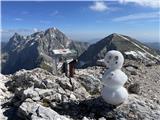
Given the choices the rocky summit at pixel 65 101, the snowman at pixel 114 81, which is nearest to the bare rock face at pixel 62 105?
the rocky summit at pixel 65 101

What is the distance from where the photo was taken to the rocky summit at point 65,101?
19375 mm

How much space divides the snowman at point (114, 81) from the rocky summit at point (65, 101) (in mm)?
671

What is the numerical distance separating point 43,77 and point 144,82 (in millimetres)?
9212

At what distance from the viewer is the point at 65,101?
68.9 ft

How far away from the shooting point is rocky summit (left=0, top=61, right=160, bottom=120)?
1938cm

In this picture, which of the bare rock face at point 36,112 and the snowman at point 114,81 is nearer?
the bare rock face at point 36,112

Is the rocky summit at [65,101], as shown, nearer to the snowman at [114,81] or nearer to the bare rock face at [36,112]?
the bare rock face at [36,112]

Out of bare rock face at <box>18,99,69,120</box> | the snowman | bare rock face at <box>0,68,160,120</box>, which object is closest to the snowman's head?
the snowman

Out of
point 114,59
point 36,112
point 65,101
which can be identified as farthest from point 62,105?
point 114,59

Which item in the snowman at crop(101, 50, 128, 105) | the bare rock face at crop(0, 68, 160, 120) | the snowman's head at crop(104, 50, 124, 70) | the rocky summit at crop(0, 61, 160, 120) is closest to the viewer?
the bare rock face at crop(0, 68, 160, 120)

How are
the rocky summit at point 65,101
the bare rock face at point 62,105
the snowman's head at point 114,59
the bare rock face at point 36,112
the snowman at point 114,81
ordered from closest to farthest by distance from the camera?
the bare rock face at point 36,112
the bare rock face at point 62,105
the rocky summit at point 65,101
the snowman at point 114,81
the snowman's head at point 114,59

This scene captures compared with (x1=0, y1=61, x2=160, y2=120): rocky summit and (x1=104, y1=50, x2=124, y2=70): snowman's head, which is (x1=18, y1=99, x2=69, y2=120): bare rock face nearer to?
(x1=0, y1=61, x2=160, y2=120): rocky summit

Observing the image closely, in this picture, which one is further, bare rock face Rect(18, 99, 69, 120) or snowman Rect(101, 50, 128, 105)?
snowman Rect(101, 50, 128, 105)

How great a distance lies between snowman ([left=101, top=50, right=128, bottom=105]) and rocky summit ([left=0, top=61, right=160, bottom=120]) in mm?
671
